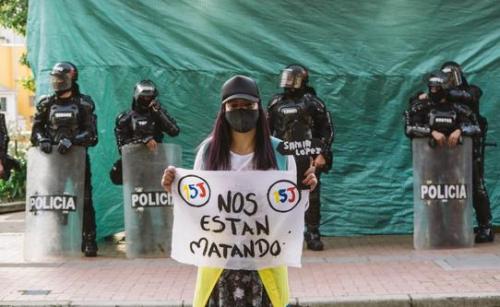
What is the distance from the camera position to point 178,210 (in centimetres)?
397

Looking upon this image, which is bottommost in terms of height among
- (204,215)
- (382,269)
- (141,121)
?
(382,269)

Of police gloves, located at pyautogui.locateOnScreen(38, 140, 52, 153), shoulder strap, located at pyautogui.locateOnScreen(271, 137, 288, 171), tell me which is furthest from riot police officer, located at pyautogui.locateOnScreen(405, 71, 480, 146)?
shoulder strap, located at pyautogui.locateOnScreen(271, 137, 288, 171)

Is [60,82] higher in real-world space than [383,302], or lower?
higher

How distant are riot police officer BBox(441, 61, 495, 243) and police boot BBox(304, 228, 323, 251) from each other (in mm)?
1946

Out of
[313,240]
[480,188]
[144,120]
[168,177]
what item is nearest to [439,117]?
[480,188]

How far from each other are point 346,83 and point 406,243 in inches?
85.8

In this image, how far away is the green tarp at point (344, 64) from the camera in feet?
33.0

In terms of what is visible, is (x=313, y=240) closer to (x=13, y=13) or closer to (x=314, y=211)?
(x=314, y=211)

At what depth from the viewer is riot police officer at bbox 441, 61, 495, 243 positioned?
909cm

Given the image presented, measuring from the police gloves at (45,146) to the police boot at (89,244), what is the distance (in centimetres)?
115

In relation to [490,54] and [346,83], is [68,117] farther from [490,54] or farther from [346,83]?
[490,54]

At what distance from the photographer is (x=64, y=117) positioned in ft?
29.0

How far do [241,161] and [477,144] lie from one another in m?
6.12

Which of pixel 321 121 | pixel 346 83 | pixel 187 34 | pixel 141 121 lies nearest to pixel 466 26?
pixel 346 83
